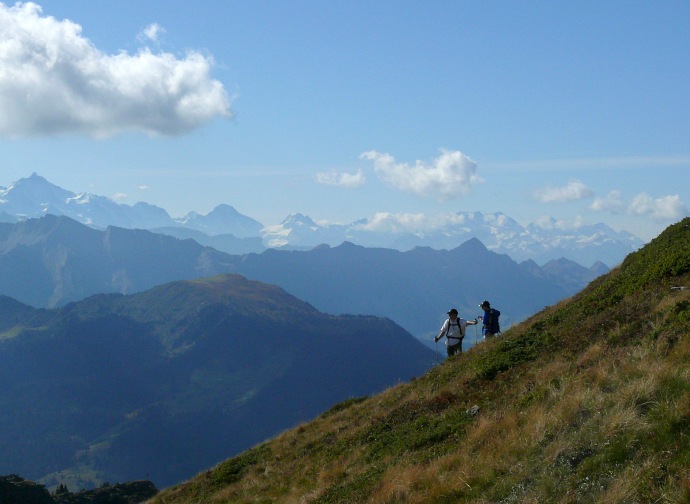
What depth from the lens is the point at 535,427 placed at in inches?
441

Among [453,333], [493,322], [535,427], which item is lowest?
[535,427]

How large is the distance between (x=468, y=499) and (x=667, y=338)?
276 inches

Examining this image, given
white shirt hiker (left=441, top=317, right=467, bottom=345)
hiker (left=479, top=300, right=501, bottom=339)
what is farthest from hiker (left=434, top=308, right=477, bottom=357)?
hiker (left=479, top=300, right=501, bottom=339)

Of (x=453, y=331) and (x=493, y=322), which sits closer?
(x=453, y=331)

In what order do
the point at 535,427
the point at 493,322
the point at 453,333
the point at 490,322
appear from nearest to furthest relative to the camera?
the point at 535,427 → the point at 453,333 → the point at 490,322 → the point at 493,322

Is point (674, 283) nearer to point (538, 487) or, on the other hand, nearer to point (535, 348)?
point (535, 348)

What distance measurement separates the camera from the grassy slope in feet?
30.2

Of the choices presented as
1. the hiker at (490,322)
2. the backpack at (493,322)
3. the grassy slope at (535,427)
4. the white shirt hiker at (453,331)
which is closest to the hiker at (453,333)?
the white shirt hiker at (453,331)

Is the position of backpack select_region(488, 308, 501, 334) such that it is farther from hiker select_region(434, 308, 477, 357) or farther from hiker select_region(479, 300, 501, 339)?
hiker select_region(434, 308, 477, 357)

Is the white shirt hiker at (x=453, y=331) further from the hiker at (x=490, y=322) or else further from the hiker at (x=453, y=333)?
the hiker at (x=490, y=322)

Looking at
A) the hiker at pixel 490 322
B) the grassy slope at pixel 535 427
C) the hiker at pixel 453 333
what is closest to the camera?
the grassy slope at pixel 535 427

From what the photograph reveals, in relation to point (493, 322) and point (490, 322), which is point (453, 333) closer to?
Answer: point (490, 322)

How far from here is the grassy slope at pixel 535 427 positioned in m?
9.20

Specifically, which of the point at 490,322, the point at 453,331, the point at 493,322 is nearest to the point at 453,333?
the point at 453,331
